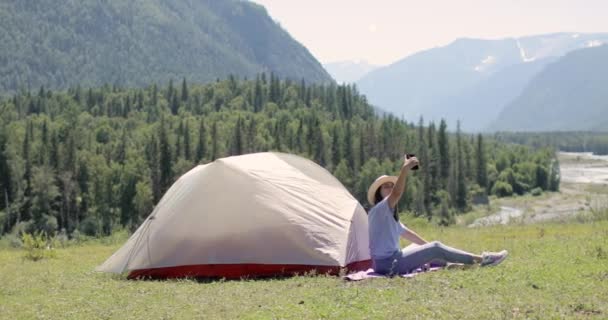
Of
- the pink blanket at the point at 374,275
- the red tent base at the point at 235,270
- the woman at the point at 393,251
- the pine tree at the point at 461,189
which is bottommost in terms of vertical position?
the pine tree at the point at 461,189

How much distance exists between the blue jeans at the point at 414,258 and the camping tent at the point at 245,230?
179 centimetres

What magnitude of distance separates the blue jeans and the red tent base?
5.96 feet

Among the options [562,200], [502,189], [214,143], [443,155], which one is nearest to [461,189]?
[443,155]

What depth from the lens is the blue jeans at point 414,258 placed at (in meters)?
13.7

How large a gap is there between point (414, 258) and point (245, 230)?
13.3ft

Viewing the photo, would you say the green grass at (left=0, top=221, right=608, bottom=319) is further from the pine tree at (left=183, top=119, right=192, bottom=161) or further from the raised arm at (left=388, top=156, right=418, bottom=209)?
the pine tree at (left=183, top=119, right=192, bottom=161)

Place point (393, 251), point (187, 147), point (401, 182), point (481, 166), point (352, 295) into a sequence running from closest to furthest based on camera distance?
point (352, 295) < point (401, 182) < point (393, 251) < point (187, 147) < point (481, 166)

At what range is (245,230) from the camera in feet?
51.8

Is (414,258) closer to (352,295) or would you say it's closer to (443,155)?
(352,295)

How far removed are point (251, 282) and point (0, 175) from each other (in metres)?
101

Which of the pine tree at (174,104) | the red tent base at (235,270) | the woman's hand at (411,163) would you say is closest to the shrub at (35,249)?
the red tent base at (235,270)

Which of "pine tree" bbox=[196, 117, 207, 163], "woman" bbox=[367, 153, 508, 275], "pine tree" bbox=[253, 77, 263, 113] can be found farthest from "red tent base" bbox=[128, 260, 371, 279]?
"pine tree" bbox=[253, 77, 263, 113]

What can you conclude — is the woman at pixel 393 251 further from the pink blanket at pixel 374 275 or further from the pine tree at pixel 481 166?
the pine tree at pixel 481 166

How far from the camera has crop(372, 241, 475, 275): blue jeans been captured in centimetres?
1369
